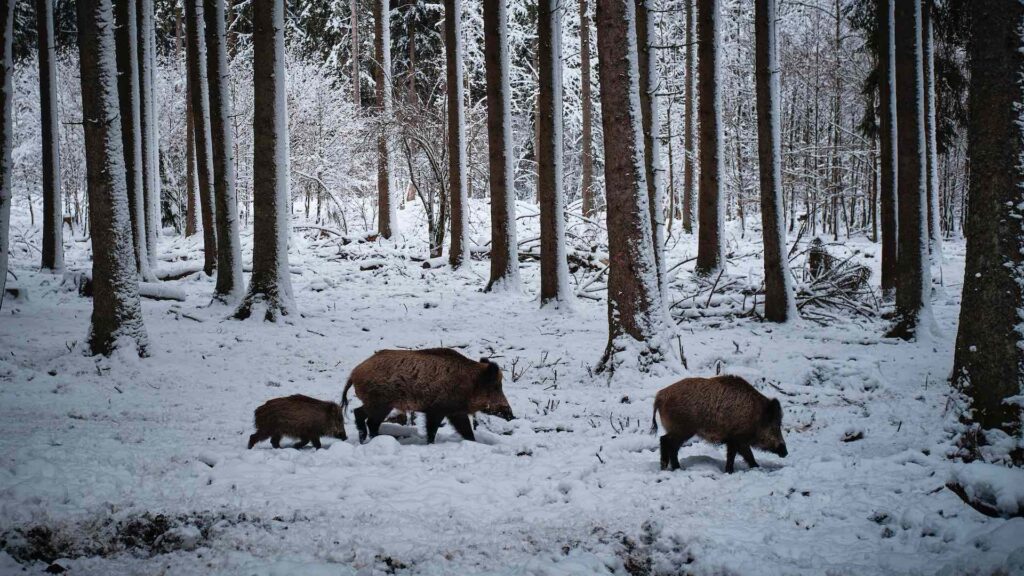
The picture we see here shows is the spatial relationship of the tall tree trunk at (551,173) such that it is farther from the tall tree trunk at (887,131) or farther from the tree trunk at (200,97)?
the tree trunk at (200,97)

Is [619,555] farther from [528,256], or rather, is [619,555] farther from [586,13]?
[586,13]

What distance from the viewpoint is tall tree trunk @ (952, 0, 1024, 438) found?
4.80 metres

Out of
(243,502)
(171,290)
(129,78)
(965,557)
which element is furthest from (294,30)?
(965,557)

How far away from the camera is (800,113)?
39.7 m

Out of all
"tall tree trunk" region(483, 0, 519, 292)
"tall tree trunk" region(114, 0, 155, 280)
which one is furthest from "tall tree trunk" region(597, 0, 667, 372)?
"tall tree trunk" region(114, 0, 155, 280)

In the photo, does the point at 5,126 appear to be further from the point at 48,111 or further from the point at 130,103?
the point at 48,111

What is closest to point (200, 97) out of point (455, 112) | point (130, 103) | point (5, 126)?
point (130, 103)

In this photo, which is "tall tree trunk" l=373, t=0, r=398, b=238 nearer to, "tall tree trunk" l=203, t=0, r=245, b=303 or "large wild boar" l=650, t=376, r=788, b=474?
"tall tree trunk" l=203, t=0, r=245, b=303

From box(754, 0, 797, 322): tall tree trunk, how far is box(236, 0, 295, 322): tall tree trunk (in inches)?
367

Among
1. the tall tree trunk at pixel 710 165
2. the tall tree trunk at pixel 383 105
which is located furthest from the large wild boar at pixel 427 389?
the tall tree trunk at pixel 383 105

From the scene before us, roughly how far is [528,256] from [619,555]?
630 inches

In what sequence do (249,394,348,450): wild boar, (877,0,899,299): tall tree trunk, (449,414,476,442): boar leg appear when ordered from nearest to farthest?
(249,394,348,450): wild boar
(449,414,476,442): boar leg
(877,0,899,299): tall tree trunk

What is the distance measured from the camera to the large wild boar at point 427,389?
5.75m

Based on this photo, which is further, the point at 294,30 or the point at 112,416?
the point at 294,30
